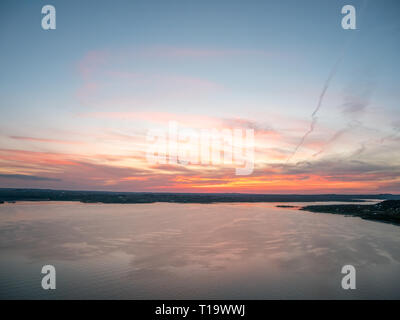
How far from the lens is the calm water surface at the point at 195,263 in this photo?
49.0ft

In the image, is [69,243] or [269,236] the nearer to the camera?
[69,243]

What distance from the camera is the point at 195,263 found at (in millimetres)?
20078

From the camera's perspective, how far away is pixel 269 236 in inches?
1237

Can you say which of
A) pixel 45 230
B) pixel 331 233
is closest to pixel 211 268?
pixel 331 233

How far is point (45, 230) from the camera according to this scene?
32.2 meters

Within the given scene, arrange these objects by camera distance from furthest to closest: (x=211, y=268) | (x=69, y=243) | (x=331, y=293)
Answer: (x=69, y=243) → (x=211, y=268) → (x=331, y=293)

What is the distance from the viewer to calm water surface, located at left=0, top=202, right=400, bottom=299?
14.9m
